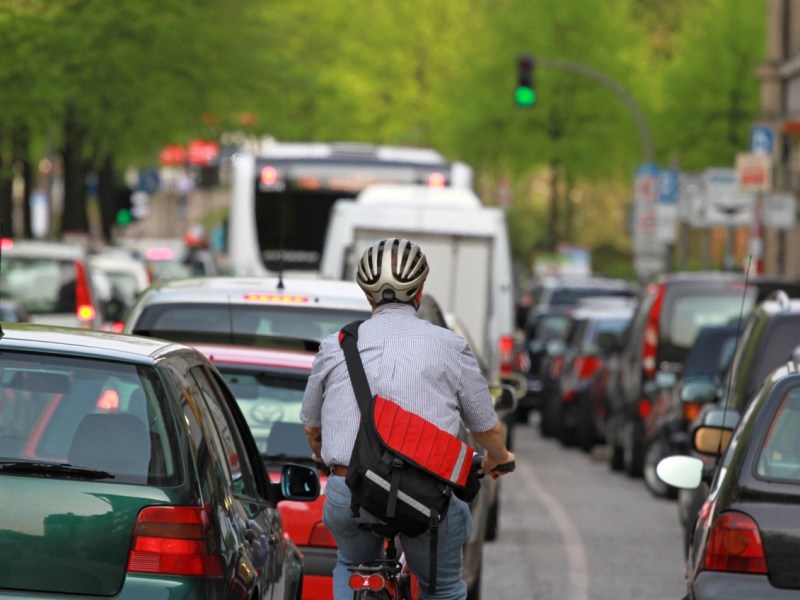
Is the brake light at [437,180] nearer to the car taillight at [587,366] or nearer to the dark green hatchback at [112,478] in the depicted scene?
the car taillight at [587,366]

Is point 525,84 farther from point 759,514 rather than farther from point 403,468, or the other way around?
point 403,468

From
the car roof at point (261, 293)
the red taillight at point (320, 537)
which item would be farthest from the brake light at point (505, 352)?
the red taillight at point (320, 537)

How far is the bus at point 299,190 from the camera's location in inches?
1122

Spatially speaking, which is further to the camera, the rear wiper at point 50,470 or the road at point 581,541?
the road at point 581,541

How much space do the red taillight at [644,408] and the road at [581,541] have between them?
25.5 inches

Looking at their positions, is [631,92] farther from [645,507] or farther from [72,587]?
[72,587]

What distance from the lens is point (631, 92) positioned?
65625mm

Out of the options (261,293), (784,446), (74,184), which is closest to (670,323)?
(261,293)

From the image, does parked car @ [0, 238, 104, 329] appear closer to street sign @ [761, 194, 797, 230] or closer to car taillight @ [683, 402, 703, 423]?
car taillight @ [683, 402, 703, 423]

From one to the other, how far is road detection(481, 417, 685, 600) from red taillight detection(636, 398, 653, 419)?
2.13 feet

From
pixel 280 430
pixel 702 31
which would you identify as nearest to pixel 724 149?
pixel 702 31

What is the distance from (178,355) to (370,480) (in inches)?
27.2

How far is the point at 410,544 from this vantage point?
6.62 meters

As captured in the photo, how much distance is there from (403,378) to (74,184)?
4054 cm
